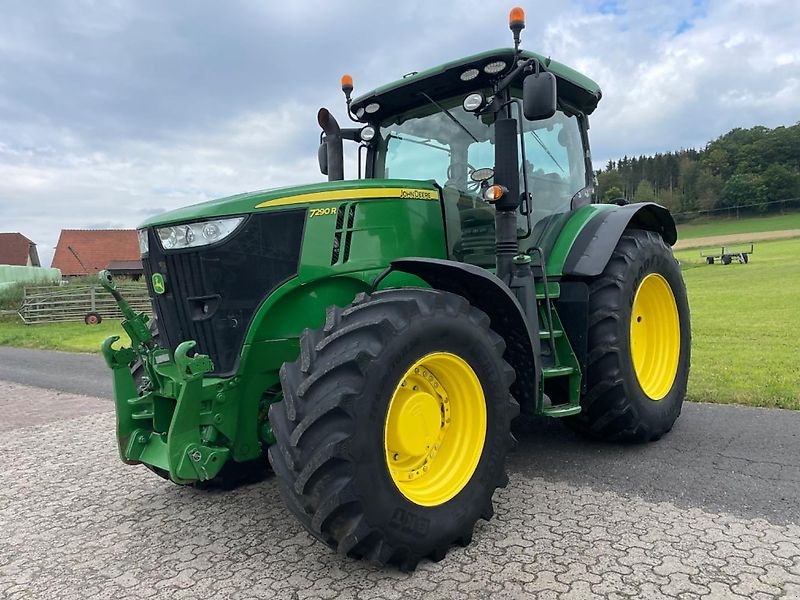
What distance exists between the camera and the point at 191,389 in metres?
2.99

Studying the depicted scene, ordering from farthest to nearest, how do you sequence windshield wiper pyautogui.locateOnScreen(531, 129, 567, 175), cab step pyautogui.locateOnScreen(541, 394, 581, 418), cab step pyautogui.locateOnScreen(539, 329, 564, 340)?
windshield wiper pyautogui.locateOnScreen(531, 129, 567, 175), cab step pyautogui.locateOnScreen(539, 329, 564, 340), cab step pyautogui.locateOnScreen(541, 394, 581, 418)

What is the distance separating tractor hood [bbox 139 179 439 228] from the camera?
128 inches

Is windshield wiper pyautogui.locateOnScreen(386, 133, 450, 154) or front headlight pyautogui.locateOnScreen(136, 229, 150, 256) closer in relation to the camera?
front headlight pyautogui.locateOnScreen(136, 229, 150, 256)

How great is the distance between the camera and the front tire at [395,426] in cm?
261

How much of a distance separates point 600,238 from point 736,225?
6840 cm

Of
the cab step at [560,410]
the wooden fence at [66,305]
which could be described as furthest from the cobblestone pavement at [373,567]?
the wooden fence at [66,305]

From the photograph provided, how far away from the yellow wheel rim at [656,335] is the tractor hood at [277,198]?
2.41 metres

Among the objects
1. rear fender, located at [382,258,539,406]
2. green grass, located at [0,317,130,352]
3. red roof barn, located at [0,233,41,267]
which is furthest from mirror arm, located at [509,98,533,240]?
red roof barn, located at [0,233,41,267]

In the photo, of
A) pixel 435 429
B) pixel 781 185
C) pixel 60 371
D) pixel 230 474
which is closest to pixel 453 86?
pixel 435 429

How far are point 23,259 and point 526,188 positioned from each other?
6253cm

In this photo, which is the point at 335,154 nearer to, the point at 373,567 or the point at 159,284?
the point at 159,284

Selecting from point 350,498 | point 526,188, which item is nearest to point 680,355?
point 526,188

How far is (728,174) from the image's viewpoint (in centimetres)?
7412

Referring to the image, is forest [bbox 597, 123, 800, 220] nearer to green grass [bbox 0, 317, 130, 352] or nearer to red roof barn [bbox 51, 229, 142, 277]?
red roof barn [bbox 51, 229, 142, 277]
